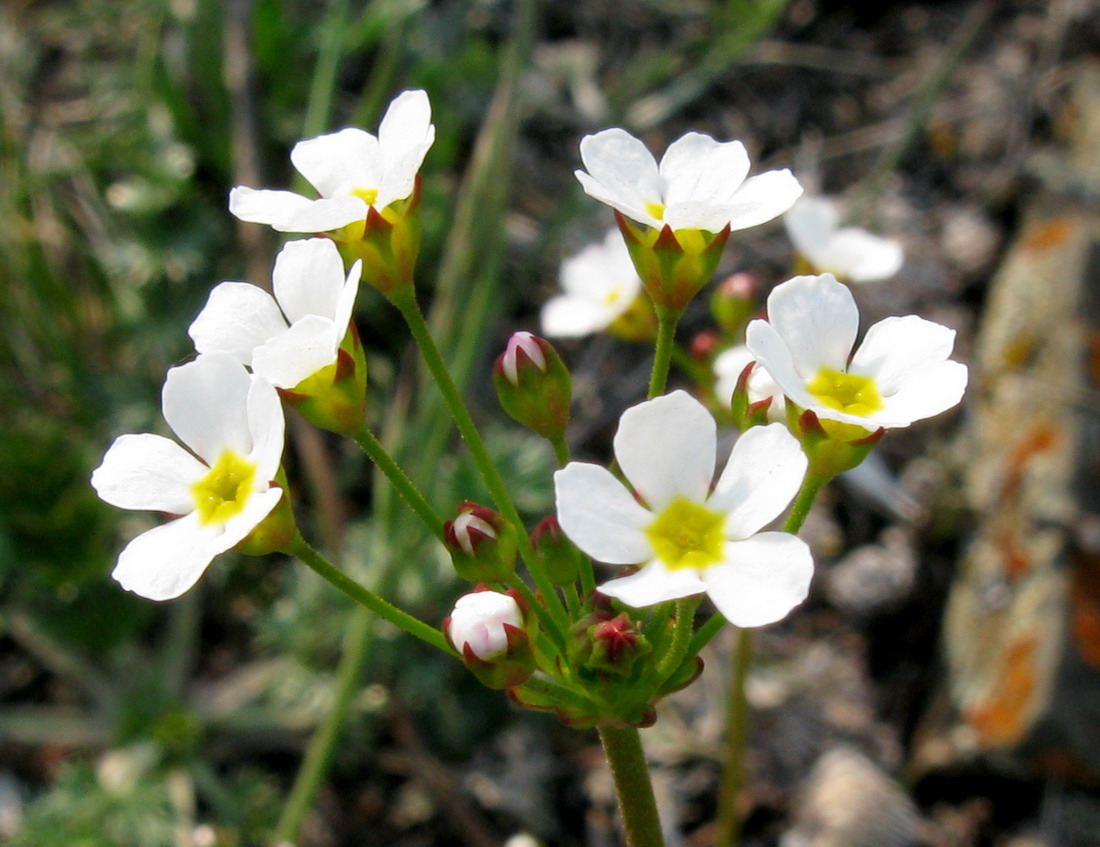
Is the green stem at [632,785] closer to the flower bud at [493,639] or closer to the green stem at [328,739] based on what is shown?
the flower bud at [493,639]

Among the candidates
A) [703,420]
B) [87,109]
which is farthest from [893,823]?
[87,109]

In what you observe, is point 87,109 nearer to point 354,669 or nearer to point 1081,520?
point 354,669

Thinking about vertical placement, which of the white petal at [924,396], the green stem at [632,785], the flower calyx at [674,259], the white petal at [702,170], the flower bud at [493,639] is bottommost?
the green stem at [632,785]

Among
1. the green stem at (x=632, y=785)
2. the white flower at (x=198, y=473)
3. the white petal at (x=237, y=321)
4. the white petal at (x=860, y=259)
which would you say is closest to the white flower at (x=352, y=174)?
the white petal at (x=237, y=321)

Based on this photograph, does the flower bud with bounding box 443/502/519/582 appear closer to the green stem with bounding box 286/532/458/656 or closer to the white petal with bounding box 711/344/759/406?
the green stem with bounding box 286/532/458/656

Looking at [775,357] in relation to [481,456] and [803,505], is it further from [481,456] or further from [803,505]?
[481,456]

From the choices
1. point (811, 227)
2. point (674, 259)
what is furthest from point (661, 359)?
point (811, 227)

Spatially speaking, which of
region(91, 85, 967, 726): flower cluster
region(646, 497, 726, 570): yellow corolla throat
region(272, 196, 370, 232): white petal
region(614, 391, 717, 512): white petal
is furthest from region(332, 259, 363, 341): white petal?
region(646, 497, 726, 570): yellow corolla throat
